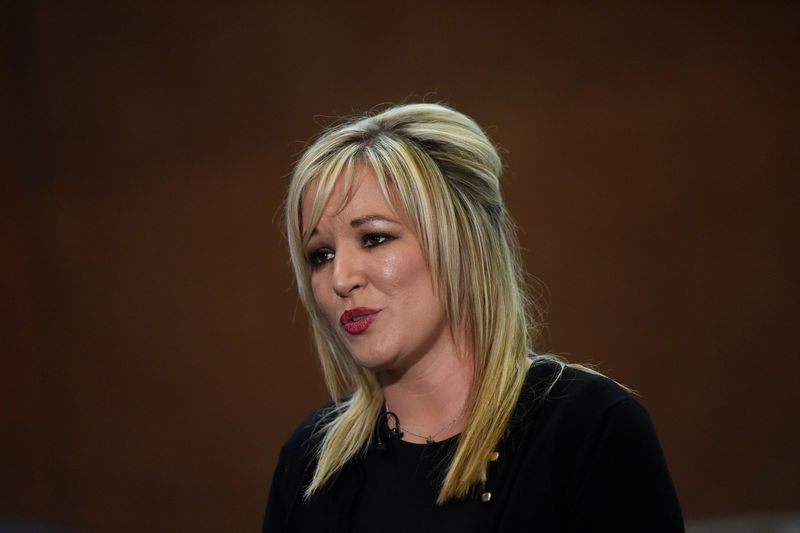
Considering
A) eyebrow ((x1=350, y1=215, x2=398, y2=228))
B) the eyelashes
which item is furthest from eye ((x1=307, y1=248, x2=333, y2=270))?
eyebrow ((x1=350, y1=215, x2=398, y2=228))

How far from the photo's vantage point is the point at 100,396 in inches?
130

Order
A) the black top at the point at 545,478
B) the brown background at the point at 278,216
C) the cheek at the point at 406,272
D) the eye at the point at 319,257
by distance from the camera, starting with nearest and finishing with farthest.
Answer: the black top at the point at 545,478
the cheek at the point at 406,272
the eye at the point at 319,257
the brown background at the point at 278,216

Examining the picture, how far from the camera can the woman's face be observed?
4.71 ft

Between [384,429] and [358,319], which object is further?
[384,429]

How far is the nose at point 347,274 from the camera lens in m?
1.44

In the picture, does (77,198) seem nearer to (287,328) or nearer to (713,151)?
(287,328)

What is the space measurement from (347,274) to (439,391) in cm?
28

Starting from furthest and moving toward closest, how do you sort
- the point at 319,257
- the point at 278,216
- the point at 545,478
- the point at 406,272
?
1. the point at 278,216
2. the point at 319,257
3. the point at 406,272
4. the point at 545,478

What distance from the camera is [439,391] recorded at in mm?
1507

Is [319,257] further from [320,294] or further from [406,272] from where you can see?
[406,272]

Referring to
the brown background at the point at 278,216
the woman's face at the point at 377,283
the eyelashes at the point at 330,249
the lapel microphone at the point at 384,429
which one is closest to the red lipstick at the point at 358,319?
the woman's face at the point at 377,283

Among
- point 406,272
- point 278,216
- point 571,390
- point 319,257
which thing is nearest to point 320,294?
point 319,257

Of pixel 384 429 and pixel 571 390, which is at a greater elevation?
pixel 571 390

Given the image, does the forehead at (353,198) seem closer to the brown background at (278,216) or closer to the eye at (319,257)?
the eye at (319,257)
